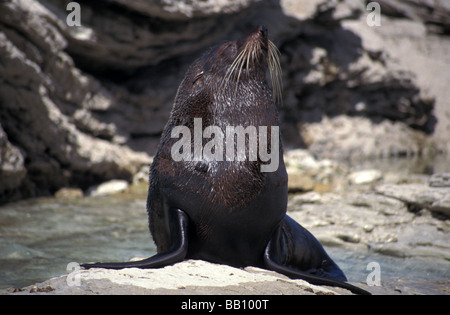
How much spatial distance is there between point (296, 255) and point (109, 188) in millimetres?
6096

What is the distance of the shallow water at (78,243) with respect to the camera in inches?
164

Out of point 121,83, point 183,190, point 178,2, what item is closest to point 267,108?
point 183,190

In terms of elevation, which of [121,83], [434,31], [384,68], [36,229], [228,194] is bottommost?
[36,229]

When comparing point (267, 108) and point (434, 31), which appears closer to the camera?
point (267, 108)

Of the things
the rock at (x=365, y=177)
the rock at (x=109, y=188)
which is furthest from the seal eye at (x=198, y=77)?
the rock at (x=365, y=177)

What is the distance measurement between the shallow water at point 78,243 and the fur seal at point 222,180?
4.33 feet

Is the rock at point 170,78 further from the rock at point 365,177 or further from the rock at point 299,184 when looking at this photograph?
the rock at point 365,177

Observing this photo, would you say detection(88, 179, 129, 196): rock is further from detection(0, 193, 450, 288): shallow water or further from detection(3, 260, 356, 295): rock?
detection(3, 260, 356, 295): rock

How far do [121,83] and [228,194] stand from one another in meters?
8.75

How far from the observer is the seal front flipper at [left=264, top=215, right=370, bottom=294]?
3.07 meters
